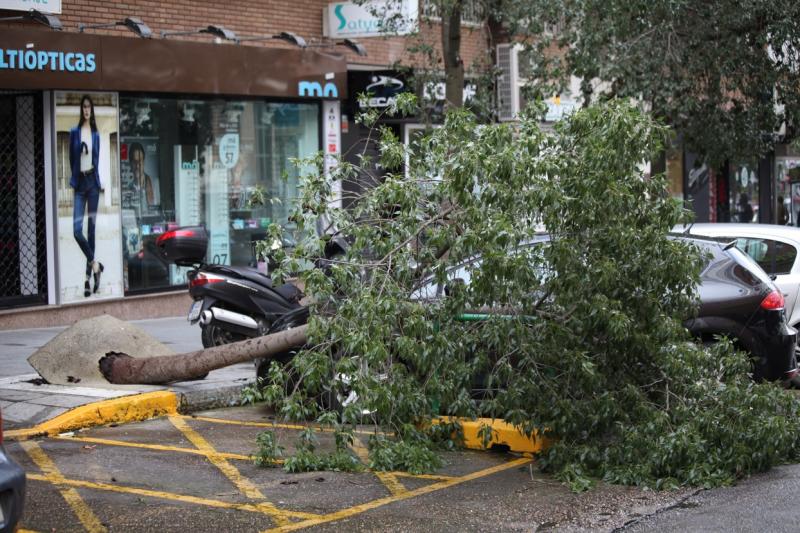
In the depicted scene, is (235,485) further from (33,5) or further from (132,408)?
(33,5)

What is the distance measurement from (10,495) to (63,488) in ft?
8.17

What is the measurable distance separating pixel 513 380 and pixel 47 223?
932 centimetres

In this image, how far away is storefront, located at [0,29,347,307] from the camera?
15.3m

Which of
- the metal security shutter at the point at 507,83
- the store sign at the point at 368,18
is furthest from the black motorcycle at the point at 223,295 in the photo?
the metal security shutter at the point at 507,83

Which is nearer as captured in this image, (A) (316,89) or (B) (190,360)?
(B) (190,360)

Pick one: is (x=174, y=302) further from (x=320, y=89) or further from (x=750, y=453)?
(x=750, y=453)

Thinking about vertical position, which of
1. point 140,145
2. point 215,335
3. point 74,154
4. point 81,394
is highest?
point 140,145

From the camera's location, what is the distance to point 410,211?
8.35 metres

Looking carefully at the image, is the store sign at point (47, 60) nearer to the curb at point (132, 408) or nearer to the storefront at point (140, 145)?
the storefront at point (140, 145)

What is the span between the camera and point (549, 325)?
793 centimetres

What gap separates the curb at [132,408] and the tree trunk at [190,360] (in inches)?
9.5

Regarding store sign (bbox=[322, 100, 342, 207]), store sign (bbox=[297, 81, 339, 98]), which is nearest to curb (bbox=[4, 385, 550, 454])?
store sign (bbox=[297, 81, 339, 98])

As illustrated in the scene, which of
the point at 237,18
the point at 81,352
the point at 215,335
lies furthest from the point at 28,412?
the point at 237,18

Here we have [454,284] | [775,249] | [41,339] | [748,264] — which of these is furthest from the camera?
[41,339]
